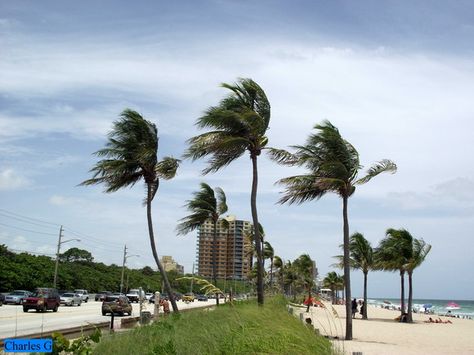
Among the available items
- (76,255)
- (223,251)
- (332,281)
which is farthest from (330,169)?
(76,255)

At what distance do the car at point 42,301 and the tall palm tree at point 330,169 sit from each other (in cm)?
2358

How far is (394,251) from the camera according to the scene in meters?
42.8

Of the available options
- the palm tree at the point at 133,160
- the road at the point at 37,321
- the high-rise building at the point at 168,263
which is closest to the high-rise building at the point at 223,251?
the high-rise building at the point at 168,263

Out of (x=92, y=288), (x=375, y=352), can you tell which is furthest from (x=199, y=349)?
(x=92, y=288)

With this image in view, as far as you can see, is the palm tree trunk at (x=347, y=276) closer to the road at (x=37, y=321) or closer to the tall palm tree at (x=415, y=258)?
the road at (x=37, y=321)

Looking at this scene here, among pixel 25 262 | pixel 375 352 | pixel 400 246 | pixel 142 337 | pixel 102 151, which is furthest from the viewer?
pixel 25 262

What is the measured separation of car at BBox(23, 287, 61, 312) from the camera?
39.1 metres

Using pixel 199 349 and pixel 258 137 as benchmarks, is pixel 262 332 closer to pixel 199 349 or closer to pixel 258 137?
pixel 199 349

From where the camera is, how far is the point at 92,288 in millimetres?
84000

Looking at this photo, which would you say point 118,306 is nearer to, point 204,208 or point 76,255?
point 204,208

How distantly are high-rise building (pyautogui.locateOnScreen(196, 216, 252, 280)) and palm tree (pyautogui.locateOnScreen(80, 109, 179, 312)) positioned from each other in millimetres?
43973

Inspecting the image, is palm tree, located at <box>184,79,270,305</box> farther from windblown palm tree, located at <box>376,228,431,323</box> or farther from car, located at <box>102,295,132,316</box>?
windblown palm tree, located at <box>376,228,431,323</box>

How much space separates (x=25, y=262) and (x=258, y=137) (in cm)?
5183

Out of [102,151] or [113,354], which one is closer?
[113,354]
